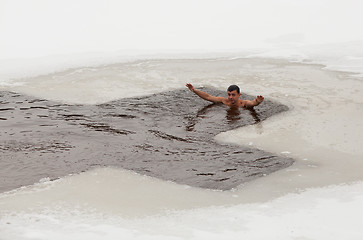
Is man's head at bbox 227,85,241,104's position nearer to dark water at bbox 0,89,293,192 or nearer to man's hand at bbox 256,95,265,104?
dark water at bbox 0,89,293,192

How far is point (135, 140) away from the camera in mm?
5637

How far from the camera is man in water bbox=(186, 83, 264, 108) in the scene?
22.6 ft

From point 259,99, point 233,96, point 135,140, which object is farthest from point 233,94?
point 135,140

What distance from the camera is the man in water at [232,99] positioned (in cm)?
688

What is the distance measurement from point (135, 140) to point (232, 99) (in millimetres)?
1908

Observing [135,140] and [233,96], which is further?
[233,96]

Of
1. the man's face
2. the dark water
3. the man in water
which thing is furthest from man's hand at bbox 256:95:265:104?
the man's face

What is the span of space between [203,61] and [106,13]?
3.55 m

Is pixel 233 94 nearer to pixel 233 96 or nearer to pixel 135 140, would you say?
pixel 233 96

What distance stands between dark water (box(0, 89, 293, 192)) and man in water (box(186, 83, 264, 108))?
0.11 m

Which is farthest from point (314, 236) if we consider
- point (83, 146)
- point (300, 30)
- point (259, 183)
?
point (300, 30)

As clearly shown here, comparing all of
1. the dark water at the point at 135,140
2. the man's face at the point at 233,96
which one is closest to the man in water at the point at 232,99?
the man's face at the point at 233,96

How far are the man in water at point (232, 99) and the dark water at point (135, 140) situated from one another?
0.35ft

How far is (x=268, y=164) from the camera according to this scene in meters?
4.89
